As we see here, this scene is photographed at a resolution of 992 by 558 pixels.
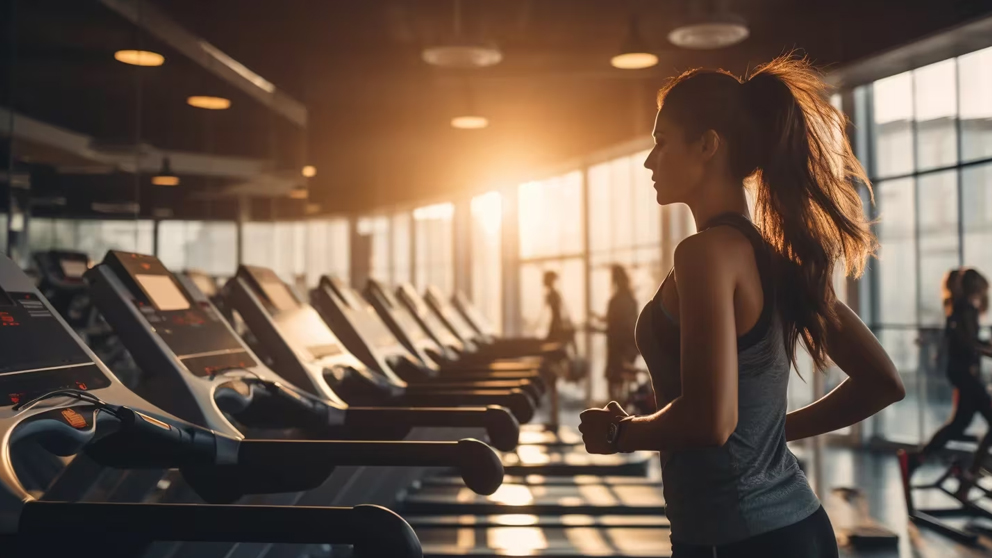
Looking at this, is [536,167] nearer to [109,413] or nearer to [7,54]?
[7,54]

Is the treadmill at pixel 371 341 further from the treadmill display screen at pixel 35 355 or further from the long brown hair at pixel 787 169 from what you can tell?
the long brown hair at pixel 787 169

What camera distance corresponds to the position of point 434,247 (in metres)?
13.9

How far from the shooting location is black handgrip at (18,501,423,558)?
1245 millimetres

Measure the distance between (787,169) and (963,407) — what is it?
465 cm

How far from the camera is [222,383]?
2301mm

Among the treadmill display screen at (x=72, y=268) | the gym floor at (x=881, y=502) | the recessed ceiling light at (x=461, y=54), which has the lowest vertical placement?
the gym floor at (x=881, y=502)

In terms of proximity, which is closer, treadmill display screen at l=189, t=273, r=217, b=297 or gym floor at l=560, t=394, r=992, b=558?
treadmill display screen at l=189, t=273, r=217, b=297

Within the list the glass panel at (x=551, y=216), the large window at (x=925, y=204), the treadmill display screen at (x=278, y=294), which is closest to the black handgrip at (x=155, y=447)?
the treadmill display screen at (x=278, y=294)

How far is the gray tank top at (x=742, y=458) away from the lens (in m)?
1.13

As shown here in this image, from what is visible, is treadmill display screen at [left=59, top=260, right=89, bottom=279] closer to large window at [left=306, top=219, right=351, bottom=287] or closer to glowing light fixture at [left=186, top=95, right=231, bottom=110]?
glowing light fixture at [left=186, top=95, right=231, bottom=110]

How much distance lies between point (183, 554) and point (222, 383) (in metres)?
0.42

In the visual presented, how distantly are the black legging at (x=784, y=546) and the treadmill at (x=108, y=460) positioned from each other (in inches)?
14.7

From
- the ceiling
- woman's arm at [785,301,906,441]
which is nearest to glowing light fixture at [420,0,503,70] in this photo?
the ceiling

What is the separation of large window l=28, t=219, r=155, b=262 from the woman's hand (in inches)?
115
